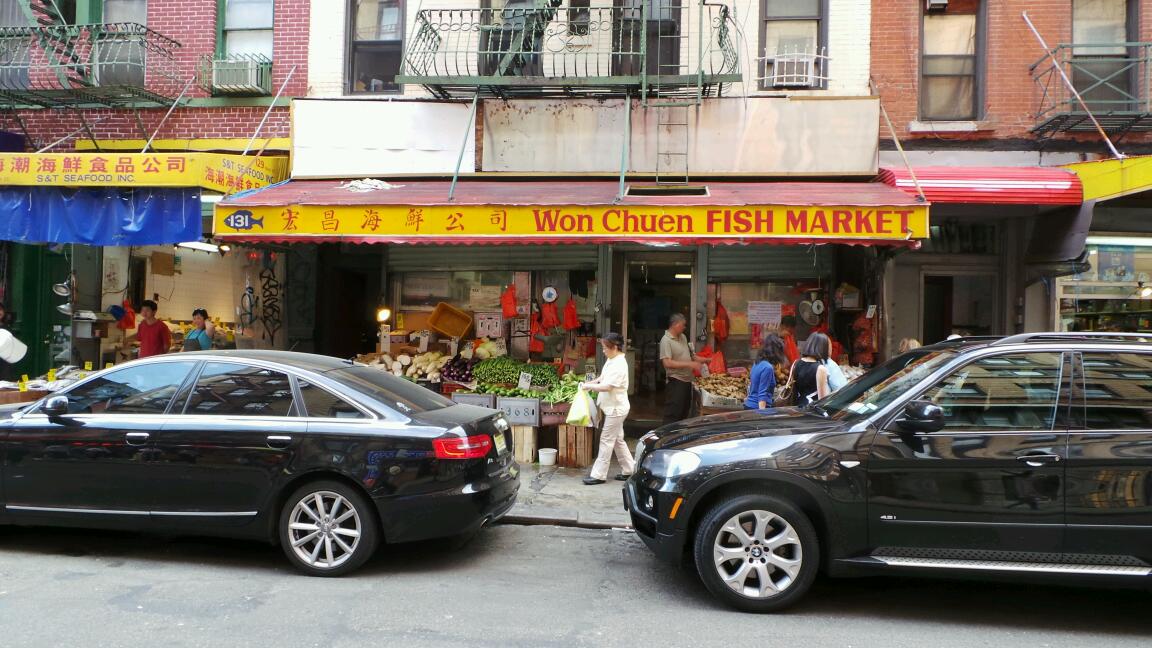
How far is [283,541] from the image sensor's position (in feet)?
16.9

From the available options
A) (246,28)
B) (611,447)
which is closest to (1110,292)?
(611,447)

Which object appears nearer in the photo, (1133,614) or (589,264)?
(1133,614)

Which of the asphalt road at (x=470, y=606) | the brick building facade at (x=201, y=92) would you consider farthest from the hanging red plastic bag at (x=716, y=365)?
the brick building facade at (x=201, y=92)

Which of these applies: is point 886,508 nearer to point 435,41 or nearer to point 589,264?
point 589,264

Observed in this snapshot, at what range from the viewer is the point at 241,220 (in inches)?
334

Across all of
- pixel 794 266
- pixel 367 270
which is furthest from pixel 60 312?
pixel 794 266

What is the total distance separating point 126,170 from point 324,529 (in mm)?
6629

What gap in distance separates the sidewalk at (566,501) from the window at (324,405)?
2.17 metres

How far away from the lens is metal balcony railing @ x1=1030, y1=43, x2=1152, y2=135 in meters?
9.70

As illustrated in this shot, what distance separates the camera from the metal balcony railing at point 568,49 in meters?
9.73

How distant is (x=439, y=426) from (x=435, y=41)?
274 inches

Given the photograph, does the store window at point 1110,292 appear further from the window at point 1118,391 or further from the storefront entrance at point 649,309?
the window at point 1118,391

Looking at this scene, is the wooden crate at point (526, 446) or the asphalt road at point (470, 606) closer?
the asphalt road at point (470, 606)

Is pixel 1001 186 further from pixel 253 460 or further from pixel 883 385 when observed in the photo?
pixel 253 460
